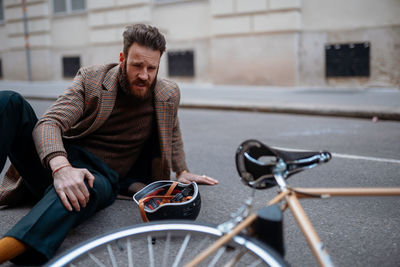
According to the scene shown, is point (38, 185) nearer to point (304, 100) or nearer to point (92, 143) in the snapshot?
point (92, 143)

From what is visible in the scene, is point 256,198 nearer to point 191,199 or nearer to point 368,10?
point 191,199

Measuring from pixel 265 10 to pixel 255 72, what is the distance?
1.63 metres

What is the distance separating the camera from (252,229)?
142 cm

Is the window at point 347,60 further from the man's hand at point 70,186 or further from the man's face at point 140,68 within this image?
the man's hand at point 70,186

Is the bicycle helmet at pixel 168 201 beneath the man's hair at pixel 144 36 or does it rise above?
beneath

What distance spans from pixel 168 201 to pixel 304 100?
21.1 feet

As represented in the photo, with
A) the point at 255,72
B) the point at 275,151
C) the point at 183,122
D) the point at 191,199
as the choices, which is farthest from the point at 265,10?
the point at 275,151

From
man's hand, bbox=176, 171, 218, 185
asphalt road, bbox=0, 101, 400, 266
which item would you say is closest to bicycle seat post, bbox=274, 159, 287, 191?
asphalt road, bbox=0, 101, 400, 266

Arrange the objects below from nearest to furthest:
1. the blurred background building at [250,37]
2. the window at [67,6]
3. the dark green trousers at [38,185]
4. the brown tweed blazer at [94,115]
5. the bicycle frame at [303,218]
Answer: the bicycle frame at [303,218] < the dark green trousers at [38,185] < the brown tweed blazer at [94,115] < the blurred background building at [250,37] < the window at [67,6]

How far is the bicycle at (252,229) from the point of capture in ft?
4.48

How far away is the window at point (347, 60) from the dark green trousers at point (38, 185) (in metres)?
9.23

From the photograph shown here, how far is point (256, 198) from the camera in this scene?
3293mm

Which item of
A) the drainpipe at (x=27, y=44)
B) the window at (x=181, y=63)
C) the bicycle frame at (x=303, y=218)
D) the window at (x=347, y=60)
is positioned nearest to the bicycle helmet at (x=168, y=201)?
the bicycle frame at (x=303, y=218)

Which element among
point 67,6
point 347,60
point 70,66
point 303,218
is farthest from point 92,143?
point 67,6
